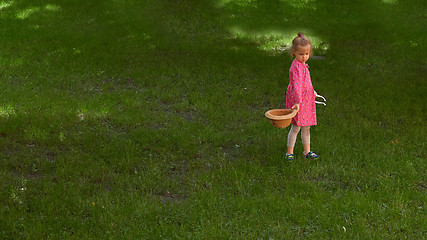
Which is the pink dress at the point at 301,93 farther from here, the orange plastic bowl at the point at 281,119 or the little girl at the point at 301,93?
the orange plastic bowl at the point at 281,119

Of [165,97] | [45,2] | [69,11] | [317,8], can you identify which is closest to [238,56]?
[165,97]

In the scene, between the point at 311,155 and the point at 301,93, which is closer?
the point at 301,93

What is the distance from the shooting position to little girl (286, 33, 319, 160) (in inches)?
285

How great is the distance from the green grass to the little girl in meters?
0.35

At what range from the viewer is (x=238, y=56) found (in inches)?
570

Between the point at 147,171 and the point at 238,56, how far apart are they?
787cm

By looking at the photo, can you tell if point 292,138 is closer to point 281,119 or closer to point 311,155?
point 311,155

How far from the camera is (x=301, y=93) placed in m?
7.36

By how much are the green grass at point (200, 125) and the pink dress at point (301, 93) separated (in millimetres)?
692

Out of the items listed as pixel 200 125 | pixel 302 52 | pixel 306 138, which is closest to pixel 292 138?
pixel 306 138

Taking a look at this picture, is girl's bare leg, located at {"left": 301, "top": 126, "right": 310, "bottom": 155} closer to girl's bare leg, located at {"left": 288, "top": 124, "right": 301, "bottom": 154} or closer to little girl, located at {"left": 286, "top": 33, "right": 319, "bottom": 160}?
little girl, located at {"left": 286, "top": 33, "right": 319, "bottom": 160}

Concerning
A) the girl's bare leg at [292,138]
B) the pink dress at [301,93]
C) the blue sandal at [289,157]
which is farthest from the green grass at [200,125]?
the pink dress at [301,93]

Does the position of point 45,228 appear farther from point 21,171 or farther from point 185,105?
point 185,105

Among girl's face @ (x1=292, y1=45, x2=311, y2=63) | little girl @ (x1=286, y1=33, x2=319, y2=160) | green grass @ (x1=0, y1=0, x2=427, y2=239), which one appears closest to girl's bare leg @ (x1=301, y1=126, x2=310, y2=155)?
little girl @ (x1=286, y1=33, x2=319, y2=160)
